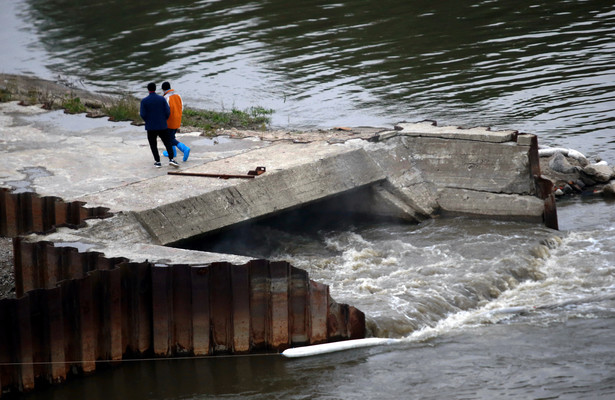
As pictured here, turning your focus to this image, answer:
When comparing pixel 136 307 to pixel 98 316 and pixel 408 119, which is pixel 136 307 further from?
pixel 408 119

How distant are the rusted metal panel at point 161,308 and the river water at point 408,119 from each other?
23 centimetres

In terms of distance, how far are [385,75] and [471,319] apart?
46.7 ft

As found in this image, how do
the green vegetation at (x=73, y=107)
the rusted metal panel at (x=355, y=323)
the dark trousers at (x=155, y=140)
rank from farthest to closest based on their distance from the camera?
the green vegetation at (x=73, y=107)
the dark trousers at (x=155, y=140)
the rusted metal panel at (x=355, y=323)

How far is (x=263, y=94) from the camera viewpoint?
23859mm

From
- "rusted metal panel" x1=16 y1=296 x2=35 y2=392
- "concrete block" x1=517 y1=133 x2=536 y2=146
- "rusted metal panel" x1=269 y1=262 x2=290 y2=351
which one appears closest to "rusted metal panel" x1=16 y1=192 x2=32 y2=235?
"rusted metal panel" x1=16 y1=296 x2=35 y2=392

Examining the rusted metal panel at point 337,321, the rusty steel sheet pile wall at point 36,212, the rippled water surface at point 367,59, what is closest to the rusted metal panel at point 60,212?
the rusty steel sheet pile wall at point 36,212

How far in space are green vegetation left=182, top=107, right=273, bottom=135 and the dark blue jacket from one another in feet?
18.1

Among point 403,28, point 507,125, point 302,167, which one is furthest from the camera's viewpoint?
point 403,28

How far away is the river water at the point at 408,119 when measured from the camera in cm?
937

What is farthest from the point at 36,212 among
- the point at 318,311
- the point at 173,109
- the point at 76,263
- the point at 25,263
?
the point at 318,311

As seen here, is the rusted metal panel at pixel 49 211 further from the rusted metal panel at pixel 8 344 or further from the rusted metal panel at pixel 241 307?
the rusted metal panel at pixel 241 307

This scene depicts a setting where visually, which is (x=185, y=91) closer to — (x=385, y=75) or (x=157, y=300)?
(x=385, y=75)

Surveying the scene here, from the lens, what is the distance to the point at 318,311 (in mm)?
9898

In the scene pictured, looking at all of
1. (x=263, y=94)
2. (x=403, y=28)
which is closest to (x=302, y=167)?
(x=263, y=94)
